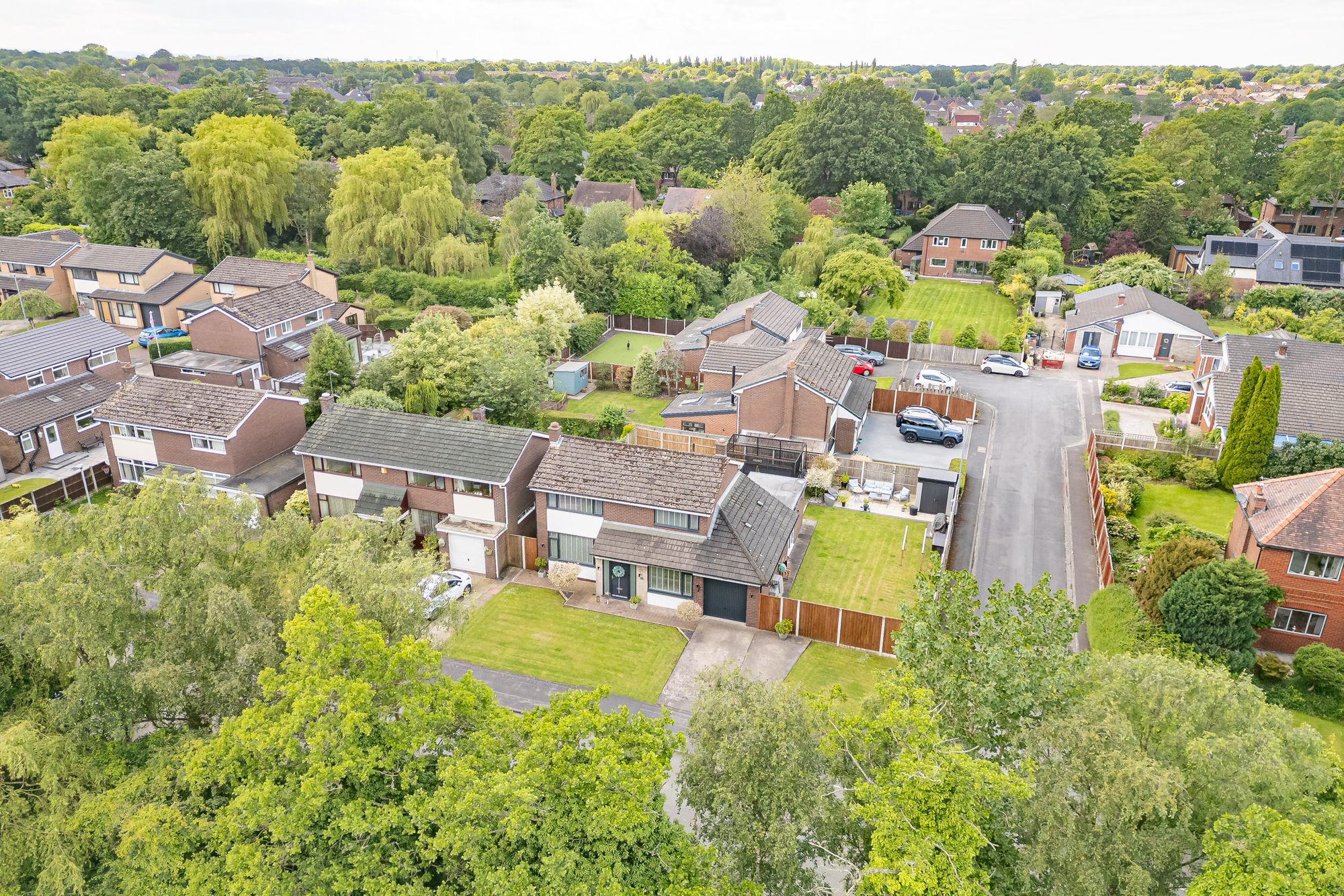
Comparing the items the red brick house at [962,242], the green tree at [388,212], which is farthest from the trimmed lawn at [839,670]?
the red brick house at [962,242]

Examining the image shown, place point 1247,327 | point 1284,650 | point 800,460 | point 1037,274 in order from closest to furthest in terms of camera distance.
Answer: point 1284,650, point 800,460, point 1247,327, point 1037,274

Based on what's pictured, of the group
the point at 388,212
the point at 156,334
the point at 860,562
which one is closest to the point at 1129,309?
the point at 860,562

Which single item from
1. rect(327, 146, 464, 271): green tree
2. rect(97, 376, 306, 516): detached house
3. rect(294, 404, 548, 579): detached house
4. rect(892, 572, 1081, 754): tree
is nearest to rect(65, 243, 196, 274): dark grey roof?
rect(327, 146, 464, 271): green tree

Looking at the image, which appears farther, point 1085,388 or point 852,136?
point 852,136

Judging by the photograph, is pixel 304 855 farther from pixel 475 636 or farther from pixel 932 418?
pixel 932 418

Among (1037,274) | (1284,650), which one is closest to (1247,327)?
(1037,274)

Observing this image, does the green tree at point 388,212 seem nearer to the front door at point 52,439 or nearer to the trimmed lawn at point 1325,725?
the front door at point 52,439
